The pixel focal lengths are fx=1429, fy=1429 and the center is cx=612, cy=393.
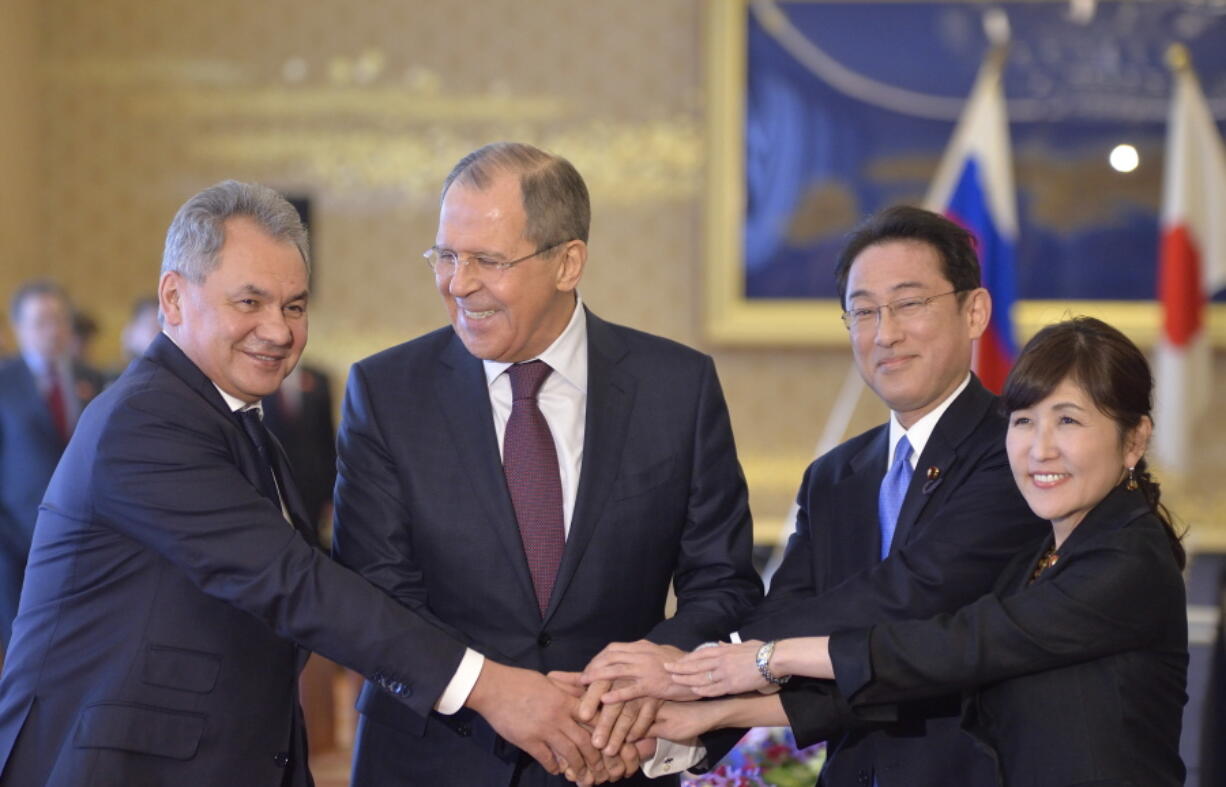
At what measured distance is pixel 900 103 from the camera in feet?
24.7

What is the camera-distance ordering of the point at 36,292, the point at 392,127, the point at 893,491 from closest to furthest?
1. the point at 893,491
2. the point at 36,292
3. the point at 392,127

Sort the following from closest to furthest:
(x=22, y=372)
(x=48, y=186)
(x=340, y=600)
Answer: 1. (x=340, y=600)
2. (x=22, y=372)
3. (x=48, y=186)

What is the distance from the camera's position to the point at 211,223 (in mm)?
2398

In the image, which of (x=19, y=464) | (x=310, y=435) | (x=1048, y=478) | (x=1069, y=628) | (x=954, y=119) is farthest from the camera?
(x=954, y=119)

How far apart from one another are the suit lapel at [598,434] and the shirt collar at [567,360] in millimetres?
23

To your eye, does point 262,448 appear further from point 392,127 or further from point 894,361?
point 392,127

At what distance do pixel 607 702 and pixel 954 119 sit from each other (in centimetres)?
572

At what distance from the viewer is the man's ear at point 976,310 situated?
2.57 meters

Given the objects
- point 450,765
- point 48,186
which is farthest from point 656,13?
point 450,765

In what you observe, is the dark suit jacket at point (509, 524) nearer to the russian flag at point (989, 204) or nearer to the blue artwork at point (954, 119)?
the russian flag at point (989, 204)

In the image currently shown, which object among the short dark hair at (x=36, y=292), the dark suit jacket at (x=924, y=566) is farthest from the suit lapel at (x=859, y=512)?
the short dark hair at (x=36, y=292)

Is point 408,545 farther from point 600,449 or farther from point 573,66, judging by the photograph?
point 573,66

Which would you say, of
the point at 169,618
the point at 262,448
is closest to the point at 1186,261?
the point at 262,448

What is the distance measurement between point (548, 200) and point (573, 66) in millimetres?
5476
